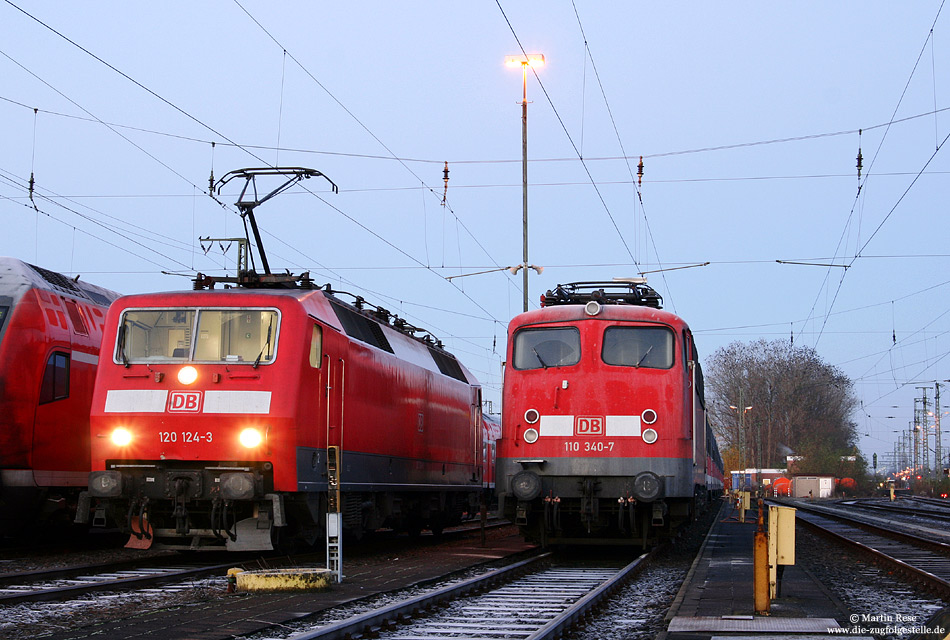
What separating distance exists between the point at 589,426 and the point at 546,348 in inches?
56.0

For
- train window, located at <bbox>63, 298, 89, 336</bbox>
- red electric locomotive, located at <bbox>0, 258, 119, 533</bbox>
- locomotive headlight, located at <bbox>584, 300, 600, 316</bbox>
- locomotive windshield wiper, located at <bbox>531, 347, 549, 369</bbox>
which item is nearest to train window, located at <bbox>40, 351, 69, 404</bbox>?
red electric locomotive, located at <bbox>0, 258, 119, 533</bbox>

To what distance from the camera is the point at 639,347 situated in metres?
15.6

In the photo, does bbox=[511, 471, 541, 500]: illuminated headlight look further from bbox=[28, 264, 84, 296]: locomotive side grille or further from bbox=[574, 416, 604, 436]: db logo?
bbox=[28, 264, 84, 296]: locomotive side grille

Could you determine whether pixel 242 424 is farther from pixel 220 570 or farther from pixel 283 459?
pixel 220 570

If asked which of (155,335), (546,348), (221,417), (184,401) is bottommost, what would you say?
(221,417)

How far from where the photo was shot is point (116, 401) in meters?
13.3

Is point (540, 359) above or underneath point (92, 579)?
above

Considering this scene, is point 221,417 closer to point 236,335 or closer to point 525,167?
point 236,335

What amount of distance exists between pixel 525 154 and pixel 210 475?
1701 cm

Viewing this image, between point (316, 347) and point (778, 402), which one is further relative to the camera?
point (778, 402)

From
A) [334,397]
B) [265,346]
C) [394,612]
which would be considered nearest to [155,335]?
[265,346]

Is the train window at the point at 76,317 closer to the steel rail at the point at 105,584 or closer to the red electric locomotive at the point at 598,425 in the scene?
the steel rail at the point at 105,584

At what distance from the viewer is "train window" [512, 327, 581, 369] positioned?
1571 cm

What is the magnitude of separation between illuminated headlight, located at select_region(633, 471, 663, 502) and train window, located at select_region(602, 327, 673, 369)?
169 cm
